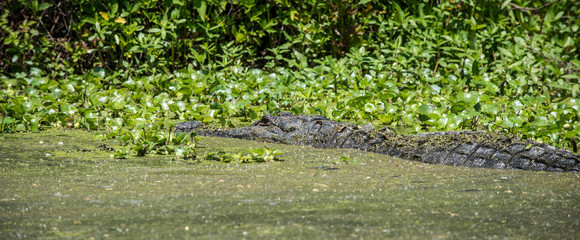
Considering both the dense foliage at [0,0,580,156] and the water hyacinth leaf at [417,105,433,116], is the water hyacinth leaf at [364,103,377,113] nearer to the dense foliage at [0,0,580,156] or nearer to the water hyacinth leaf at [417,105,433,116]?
the dense foliage at [0,0,580,156]

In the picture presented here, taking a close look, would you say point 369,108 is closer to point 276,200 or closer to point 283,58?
point 283,58

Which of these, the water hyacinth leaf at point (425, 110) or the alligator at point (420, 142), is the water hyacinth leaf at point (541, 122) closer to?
the alligator at point (420, 142)

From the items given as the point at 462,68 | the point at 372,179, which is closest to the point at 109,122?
the point at 372,179

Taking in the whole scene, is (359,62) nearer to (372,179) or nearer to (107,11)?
(107,11)

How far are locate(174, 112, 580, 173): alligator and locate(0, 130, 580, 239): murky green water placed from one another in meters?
0.11

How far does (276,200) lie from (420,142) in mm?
1443

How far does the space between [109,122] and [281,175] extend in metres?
1.93

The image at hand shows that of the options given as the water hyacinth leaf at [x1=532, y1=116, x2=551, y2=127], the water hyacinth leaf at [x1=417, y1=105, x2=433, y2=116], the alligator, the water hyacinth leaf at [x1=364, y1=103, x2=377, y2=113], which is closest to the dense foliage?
the water hyacinth leaf at [x1=364, y1=103, x2=377, y2=113]

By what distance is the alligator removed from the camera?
2953 mm

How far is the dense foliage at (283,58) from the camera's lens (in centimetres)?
496

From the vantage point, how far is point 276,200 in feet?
7.25

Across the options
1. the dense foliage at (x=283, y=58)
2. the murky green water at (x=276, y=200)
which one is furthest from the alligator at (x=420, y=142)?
the dense foliage at (x=283, y=58)

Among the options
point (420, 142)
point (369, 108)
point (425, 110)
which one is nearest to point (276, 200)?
point (420, 142)

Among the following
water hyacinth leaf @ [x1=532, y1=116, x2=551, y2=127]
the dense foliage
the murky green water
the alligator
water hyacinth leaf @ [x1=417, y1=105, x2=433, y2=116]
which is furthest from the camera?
the dense foliage
